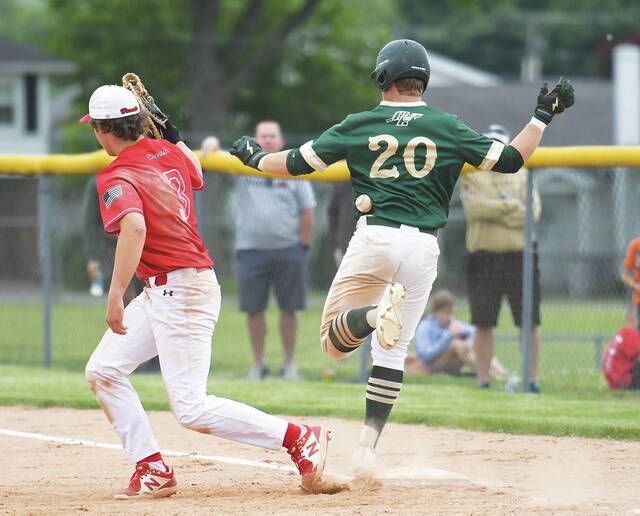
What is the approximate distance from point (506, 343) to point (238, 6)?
3194cm

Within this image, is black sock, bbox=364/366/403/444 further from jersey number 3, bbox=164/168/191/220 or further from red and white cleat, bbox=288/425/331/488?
jersey number 3, bbox=164/168/191/220

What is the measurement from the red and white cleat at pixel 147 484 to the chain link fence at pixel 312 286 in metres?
5.21

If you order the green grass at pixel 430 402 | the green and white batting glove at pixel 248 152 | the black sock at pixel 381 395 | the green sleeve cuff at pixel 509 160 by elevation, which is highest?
the green and white batting glove at pixel 248 152

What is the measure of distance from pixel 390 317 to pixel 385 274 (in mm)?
435

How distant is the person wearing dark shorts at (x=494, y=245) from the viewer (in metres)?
10.7

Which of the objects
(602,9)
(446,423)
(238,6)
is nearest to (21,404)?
(446,423)

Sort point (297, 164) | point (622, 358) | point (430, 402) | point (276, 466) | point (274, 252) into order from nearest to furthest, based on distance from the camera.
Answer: point (297, 164) → point (276, 466) → point (430, 402) → point (622, 358) → point (274, 252)

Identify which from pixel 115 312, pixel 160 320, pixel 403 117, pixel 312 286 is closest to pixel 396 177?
pixel 403 117

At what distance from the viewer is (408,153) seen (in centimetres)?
647

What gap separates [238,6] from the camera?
43719 millimetres

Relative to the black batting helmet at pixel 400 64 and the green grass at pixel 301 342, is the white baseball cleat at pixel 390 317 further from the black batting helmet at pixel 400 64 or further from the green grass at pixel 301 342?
the green grass at pixel 301 342

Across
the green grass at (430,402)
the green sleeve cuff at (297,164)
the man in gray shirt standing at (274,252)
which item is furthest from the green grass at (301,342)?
the green sleeve cuff at (297,164)

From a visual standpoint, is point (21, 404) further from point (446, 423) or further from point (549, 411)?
point (549, 411)

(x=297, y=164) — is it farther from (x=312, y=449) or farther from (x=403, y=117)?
(x=312, y=449)
